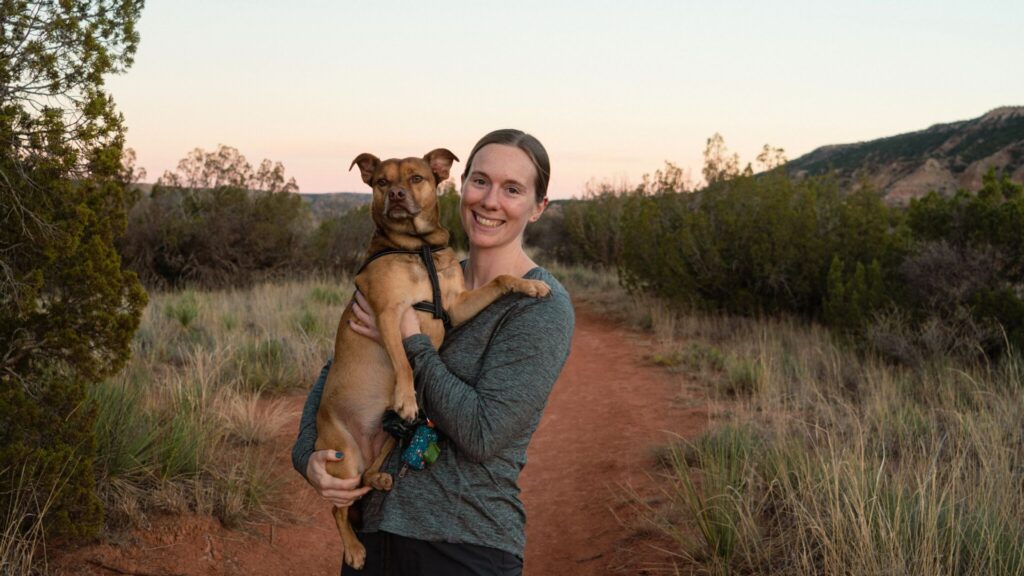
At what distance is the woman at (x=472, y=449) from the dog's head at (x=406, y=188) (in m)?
0.82

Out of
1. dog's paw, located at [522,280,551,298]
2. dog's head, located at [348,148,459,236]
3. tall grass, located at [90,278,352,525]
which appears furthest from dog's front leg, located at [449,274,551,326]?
tall grass, located at [90,278,352,525]

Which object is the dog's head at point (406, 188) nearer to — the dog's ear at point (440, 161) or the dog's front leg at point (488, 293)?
the dog's ear at point (440, 161)

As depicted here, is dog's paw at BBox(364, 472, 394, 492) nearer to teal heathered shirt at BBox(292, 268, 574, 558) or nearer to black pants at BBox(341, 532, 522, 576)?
teal heathered shirt at BBox(292, 268, 574, 558)

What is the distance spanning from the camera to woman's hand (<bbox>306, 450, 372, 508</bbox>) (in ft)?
8.26

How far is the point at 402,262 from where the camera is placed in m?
3.06

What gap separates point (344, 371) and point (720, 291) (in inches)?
397

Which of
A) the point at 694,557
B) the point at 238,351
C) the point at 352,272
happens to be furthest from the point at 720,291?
the point at 352,272

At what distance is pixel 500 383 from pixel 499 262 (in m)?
0.83

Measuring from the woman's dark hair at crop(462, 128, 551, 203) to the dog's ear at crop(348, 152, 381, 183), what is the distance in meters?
0.87

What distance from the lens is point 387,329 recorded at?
110 inches

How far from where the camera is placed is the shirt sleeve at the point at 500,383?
212cm

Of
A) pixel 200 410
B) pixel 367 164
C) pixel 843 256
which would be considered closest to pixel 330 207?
pixel 843 256

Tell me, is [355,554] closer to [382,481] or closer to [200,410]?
[382,481]

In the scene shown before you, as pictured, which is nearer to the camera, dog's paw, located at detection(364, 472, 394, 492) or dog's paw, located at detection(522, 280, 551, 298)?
dog's paw, located at detection(364, 472, 394, 492)
